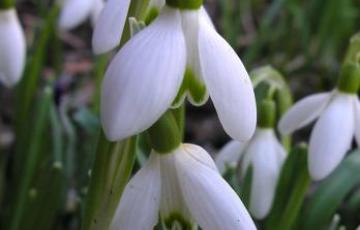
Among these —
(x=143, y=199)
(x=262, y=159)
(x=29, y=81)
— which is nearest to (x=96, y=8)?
(x=29, y=81)

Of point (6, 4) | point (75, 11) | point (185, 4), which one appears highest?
point (185, 4)

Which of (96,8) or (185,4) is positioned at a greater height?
(185,4)

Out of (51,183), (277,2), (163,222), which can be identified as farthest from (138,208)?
(277,2)

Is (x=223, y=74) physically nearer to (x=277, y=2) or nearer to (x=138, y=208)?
(x=138, y=208)

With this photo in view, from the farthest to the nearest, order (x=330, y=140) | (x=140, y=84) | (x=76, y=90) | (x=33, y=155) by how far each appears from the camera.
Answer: (x=76, y=90)
(x=33, y=155)
(x=330, y=140)
(x=140, y=84)

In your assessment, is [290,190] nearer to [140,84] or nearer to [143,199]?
[143,199]

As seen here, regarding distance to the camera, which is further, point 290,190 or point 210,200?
point 290,190
